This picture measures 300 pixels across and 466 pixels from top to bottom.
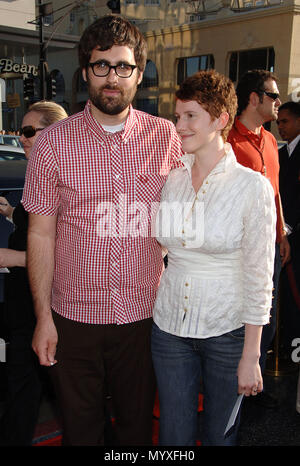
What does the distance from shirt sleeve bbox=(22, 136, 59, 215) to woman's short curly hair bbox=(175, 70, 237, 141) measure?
0.59 meters

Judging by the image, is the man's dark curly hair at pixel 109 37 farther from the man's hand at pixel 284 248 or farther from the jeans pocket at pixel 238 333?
the man's hand at pixel 284 248

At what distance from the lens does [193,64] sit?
28047mm

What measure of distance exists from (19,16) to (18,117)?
18.2 meters

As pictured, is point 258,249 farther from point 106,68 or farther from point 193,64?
point 193,64

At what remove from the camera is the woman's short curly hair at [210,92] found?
195 cm

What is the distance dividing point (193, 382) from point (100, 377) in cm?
42

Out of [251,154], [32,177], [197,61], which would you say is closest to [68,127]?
[32,177]

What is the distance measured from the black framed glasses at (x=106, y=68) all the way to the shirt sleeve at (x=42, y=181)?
0.35 meters

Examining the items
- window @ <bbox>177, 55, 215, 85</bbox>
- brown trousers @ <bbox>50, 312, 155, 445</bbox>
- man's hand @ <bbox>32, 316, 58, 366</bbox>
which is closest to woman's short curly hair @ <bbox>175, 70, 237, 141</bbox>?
brown trousers @ <bbox>50, 312, 155, 445</bbox>

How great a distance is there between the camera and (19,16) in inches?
864

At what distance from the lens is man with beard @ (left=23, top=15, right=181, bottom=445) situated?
2.03 meters

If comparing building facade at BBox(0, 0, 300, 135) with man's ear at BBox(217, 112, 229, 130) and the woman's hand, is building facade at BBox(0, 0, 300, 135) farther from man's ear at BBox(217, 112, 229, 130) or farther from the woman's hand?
the woman's hand

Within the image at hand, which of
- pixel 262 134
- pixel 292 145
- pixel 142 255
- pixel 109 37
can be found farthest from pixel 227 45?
pixel 142 255

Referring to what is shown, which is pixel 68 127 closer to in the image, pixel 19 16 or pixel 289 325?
pixel 289 325
